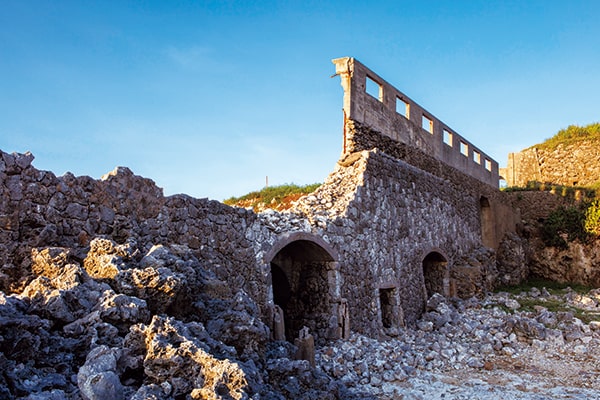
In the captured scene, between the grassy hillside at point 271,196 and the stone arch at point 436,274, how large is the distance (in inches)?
173

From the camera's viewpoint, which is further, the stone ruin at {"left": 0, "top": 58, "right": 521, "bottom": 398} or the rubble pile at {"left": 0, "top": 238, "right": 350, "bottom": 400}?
the stone ruin at {"left": 0, "top": 58, "right": 521, "bottom": 398}

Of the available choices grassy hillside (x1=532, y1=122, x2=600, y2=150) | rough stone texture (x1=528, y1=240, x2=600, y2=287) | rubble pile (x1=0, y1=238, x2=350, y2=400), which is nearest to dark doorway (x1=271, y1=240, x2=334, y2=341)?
rubble pile (x1=0, y1=238, x2=350, y2=400)

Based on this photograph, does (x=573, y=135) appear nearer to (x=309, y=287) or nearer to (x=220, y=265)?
(x=309, y=287)

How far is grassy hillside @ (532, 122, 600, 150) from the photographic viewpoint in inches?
964

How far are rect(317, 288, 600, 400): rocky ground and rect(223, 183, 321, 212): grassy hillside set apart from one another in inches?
235

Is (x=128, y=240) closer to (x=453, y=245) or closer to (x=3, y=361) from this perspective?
(x=3, y=361)

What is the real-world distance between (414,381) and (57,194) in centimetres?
570

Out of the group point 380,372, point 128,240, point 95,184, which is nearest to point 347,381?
point 380,372

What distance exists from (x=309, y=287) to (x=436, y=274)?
20.9ft

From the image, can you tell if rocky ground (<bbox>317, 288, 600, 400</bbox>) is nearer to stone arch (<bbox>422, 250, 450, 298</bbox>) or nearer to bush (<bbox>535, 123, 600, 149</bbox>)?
stone arch (<bbox>422, 250, 450, 298</bbox>)

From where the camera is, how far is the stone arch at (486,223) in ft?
62.8

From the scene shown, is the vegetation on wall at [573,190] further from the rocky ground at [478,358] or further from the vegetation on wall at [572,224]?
the rocky ground at [478,358]

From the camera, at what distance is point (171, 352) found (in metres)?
4.03

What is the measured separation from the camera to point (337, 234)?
33.1ft
